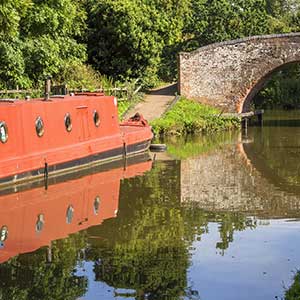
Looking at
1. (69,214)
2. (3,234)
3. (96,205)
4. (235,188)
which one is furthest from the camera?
(235,188)

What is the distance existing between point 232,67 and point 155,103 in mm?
3169

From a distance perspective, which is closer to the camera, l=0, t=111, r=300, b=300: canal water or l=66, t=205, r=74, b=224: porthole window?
l=0, t=111, r=300, b=300: canal water

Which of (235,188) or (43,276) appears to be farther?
(235,188)

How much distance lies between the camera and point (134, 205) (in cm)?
1163

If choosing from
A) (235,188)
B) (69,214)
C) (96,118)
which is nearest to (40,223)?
(69,214)

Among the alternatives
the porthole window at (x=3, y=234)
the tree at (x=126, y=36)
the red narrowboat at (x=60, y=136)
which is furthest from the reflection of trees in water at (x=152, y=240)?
the tree at (x=126, y=36)

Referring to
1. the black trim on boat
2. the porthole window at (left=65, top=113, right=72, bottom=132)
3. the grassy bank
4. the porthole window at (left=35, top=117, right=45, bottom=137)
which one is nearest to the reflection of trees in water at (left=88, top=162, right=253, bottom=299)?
the black trim on boat

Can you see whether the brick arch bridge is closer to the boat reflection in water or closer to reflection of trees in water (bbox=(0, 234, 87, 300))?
the boat reflection in water

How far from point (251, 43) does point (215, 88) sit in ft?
6.29

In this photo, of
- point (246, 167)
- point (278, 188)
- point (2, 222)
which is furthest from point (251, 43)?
point (2, 222)

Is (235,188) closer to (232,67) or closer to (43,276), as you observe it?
(43,276)

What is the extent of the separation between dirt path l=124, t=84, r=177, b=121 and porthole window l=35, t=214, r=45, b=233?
12.1 m

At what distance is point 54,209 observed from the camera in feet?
36.7

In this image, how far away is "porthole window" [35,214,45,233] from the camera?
988cm
